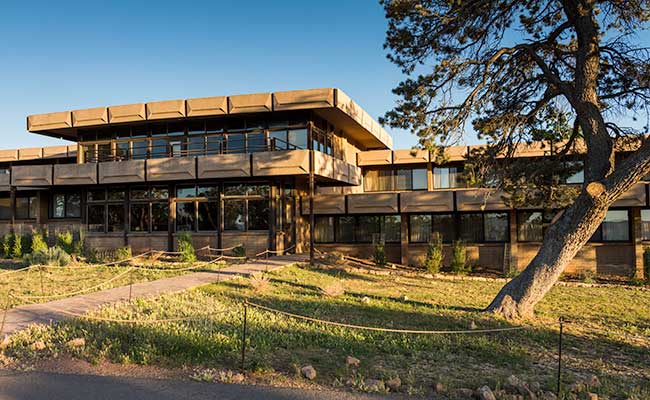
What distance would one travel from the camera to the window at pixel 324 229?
27953mm

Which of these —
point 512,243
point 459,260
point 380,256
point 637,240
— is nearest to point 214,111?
point 380,256

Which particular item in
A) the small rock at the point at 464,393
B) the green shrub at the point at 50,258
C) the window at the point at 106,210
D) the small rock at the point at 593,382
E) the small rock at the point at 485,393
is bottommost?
the small rock at the point at 593,382

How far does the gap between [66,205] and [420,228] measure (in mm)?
20691

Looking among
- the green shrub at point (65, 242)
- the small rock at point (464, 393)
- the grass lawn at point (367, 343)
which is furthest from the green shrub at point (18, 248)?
the small rock at point (464, 393)

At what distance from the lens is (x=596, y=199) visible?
11.5 meters

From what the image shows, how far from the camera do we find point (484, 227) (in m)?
26.4

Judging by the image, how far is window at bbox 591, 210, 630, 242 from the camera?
24.8 metres

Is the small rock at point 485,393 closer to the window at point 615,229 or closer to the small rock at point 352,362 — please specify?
the small rock at point 352,362

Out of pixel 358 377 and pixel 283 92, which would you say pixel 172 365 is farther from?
pixel 283 92

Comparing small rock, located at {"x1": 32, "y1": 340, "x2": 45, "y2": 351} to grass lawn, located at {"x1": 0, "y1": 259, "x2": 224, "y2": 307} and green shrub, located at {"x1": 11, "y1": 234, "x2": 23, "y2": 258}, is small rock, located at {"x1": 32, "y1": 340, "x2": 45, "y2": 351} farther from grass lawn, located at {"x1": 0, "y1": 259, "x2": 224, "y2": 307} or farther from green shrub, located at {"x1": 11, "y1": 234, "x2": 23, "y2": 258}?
green shrub, located at {"x1": 11, "y1": 234, "x2": 23, "y2": 258}

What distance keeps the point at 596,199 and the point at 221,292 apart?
9339mm

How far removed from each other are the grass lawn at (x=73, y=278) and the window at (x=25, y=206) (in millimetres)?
13069

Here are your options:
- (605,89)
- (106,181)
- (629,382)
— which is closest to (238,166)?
(106,181)

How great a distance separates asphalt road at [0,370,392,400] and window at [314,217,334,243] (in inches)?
843
